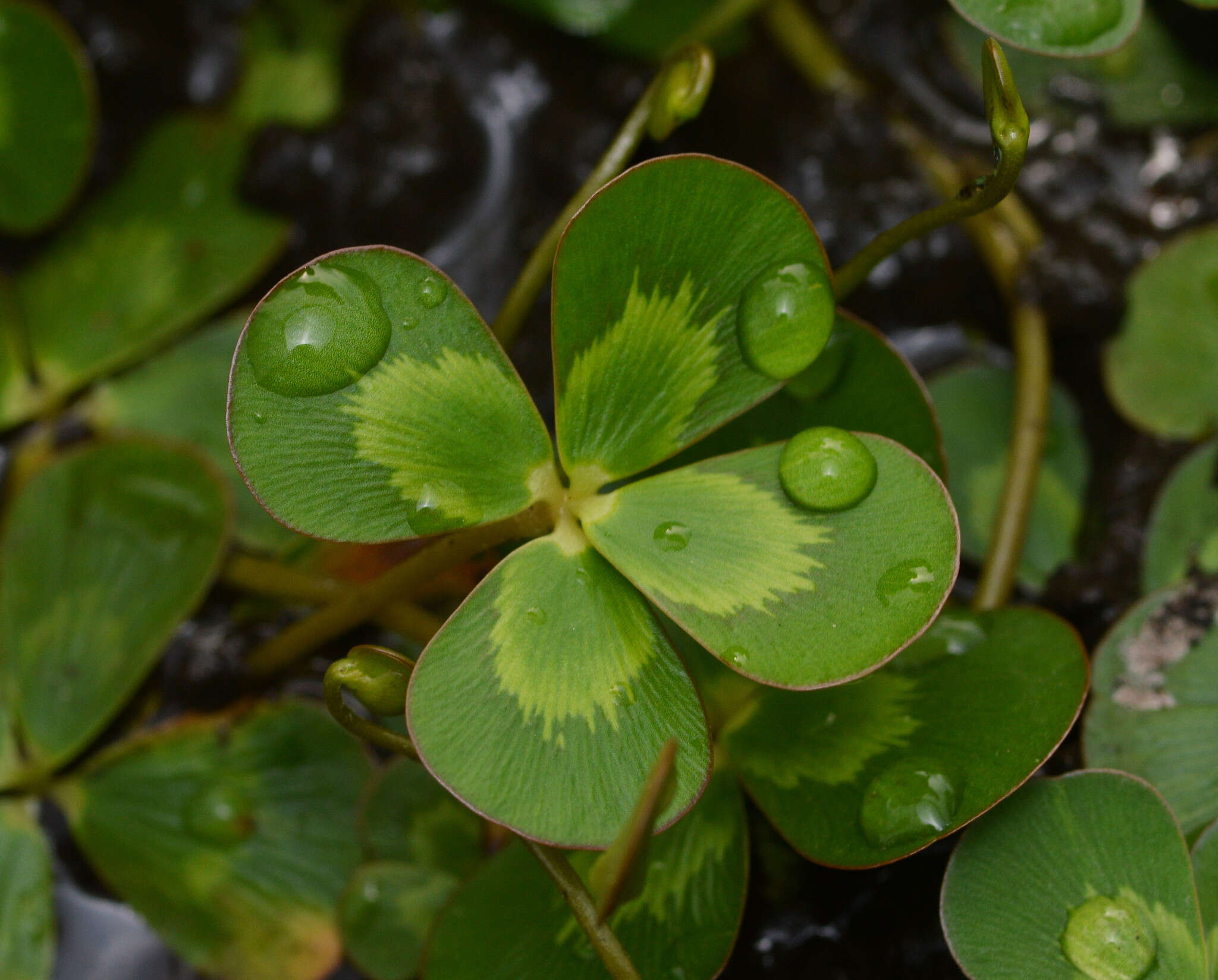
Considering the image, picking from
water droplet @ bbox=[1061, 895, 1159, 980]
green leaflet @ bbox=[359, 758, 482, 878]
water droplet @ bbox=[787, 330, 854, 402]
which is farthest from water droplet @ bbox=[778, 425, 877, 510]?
green leaflet @ bbox=[359, 758, 482, 878]

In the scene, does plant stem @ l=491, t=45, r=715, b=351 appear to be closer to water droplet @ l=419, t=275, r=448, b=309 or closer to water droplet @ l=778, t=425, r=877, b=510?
water droplet @ l=419, t=275, r=448, b=309

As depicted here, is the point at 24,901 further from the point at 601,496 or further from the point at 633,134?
the point at 633,134

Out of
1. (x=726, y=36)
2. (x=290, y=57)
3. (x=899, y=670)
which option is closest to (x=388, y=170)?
(x=290, y=57)

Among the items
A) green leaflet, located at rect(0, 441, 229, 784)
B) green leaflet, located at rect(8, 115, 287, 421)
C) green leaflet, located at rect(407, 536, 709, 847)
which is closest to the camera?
green leaflet, located at rect(407, 536, 709, 847)

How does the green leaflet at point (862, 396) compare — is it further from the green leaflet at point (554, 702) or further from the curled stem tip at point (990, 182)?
the green leaflet at point (554, 702)

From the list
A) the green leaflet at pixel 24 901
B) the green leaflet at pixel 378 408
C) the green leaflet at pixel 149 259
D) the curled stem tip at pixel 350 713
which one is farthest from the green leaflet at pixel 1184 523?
the green leaflet at pixel 24 901

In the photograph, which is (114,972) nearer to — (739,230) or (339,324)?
(339,324)

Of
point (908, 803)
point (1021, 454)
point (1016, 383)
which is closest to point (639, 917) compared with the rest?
point (908, 803)
